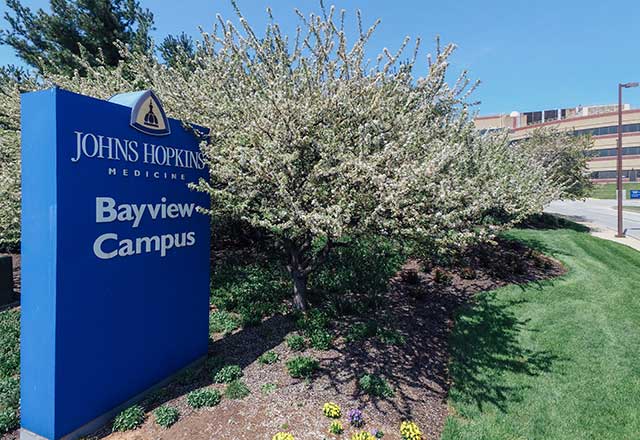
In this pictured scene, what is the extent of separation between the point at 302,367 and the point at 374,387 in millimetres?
846

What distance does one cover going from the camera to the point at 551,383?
15.3 ft

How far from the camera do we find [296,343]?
4895 millimetres

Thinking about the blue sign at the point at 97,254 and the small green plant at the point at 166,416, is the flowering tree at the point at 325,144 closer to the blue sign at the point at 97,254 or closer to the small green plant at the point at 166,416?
the blue sign at the point at 97,254

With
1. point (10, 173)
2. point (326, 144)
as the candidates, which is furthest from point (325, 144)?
point (10, 173)

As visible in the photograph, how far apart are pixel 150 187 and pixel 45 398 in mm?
2047

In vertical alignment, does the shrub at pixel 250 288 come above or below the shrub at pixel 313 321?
above

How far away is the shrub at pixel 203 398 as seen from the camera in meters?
3.65

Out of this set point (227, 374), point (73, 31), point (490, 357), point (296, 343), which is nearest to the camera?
point (227, 374)

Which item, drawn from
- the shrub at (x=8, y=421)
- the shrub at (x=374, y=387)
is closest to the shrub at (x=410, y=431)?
the shrub at (x=374, y=387)

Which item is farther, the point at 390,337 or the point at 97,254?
the point at 390,337

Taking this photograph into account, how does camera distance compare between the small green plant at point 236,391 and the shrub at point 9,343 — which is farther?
the shrub at point 9,343

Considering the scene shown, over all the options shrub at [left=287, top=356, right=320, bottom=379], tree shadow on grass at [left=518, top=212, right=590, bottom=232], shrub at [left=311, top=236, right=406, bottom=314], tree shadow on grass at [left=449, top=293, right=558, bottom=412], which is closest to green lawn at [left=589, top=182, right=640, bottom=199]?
tree shadow on grass at [left=518, top=212, right=590, bottom=232]

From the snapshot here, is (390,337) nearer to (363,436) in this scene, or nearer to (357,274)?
(363,436)

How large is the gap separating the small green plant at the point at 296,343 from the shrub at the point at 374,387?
1.03m
